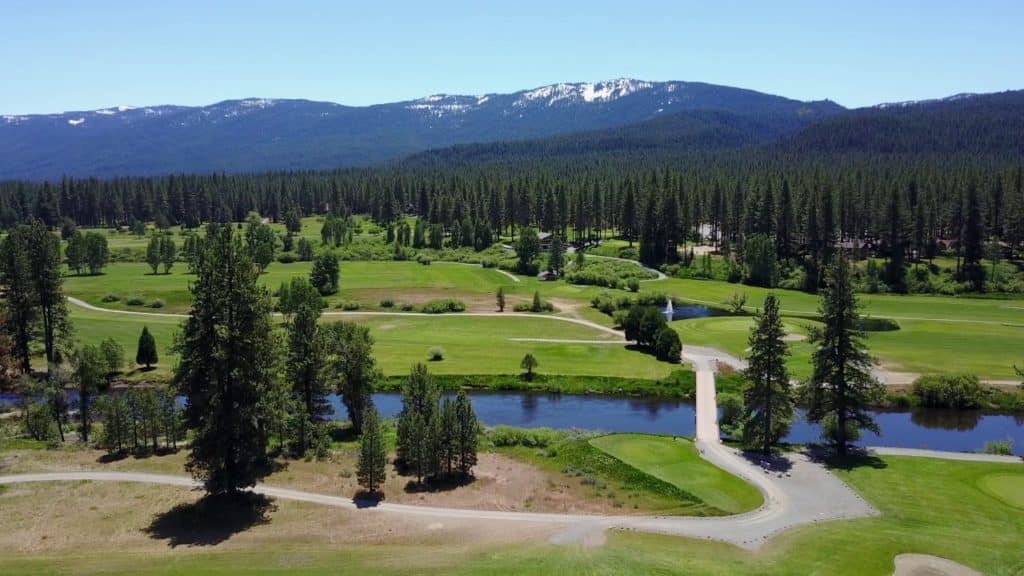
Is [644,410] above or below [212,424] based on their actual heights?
below

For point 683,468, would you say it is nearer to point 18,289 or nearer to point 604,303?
point 604,303

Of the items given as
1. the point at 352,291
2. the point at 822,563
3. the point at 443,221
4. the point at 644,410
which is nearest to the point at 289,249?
the point at 443,221

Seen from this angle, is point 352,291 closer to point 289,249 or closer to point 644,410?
point 289,249

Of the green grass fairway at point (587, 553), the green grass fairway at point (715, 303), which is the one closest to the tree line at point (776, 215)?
the green grass fairway at point (715, 303)

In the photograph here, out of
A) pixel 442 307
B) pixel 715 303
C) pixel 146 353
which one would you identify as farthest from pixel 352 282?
pixel 715 303

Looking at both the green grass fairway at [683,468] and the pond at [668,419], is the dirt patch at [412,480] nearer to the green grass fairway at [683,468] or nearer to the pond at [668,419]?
the green grass fairway at [683,468]

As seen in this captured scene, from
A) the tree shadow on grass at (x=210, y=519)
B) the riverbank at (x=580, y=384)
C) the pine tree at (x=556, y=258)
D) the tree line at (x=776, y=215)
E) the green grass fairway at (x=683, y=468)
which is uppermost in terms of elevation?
the tree line at (x=776, y=215)

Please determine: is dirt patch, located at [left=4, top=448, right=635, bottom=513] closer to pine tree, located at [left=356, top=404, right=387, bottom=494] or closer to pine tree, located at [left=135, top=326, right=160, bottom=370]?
pine tree, located at [left=356, top=404, right=387, bottom=494]
